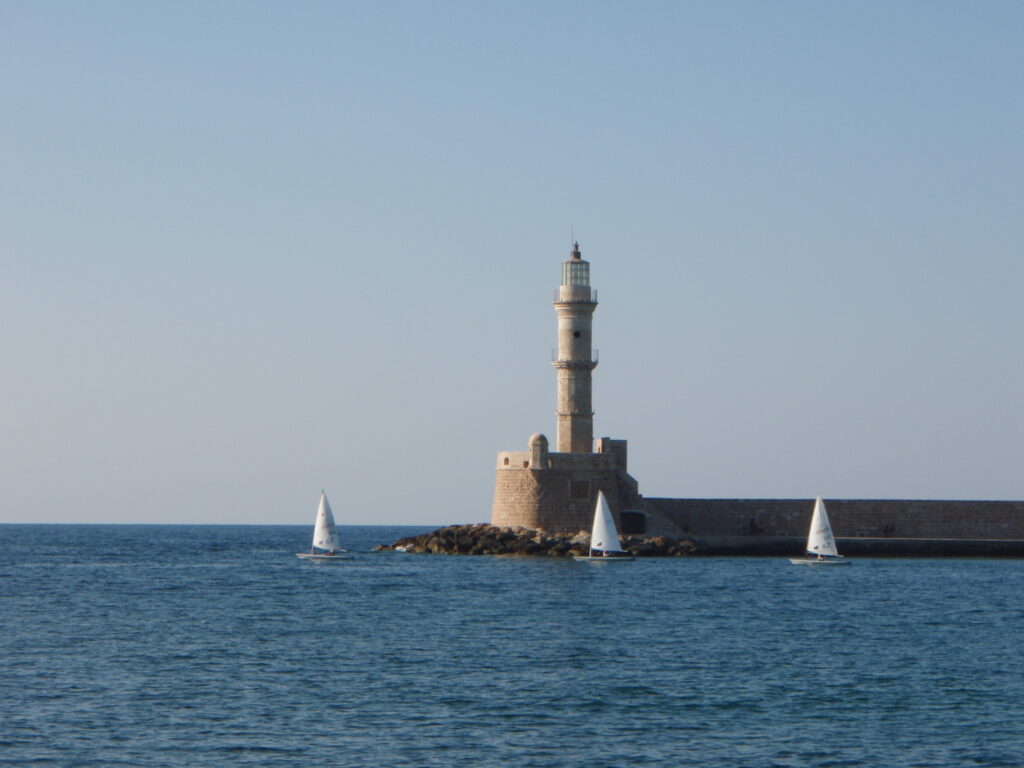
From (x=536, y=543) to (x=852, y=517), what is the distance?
12826 mm

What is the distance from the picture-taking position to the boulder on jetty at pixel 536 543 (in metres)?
59.5

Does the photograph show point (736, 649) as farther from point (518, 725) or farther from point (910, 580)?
point (910, 580)

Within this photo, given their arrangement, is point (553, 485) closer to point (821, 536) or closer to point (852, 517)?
point (821, 536)

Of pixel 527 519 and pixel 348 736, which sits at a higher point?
pixel 527 519

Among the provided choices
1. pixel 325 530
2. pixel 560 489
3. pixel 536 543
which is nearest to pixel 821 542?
pixel 560 489

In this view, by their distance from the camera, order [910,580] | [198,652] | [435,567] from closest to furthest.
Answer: [198,652] < [910,580] < [435,567]

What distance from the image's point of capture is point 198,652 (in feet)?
105

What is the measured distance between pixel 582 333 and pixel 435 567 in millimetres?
10347

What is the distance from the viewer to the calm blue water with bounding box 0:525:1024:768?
72.6 feet

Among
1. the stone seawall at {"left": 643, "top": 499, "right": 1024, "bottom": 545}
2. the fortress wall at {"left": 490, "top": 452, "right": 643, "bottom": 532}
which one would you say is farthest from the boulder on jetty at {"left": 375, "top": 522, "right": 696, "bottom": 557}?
the stone seawall at {"left": 643, "top": 499, "right": 1024, "bottom": 545}

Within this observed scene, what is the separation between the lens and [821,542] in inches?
2328

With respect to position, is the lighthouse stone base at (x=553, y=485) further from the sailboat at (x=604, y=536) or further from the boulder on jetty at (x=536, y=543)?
the sailboat at (x=604, y=536)

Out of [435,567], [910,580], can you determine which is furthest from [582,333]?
[910,580]

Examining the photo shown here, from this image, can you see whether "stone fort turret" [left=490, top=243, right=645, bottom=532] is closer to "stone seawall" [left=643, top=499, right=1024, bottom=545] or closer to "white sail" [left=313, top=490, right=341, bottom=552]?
"stone seawall" [left=643, top=499, right=1024, bottom=545]
